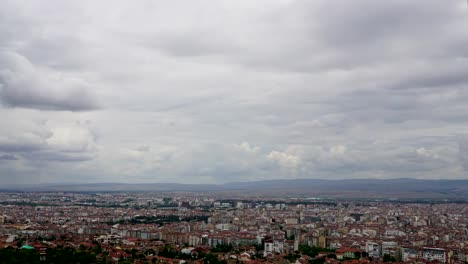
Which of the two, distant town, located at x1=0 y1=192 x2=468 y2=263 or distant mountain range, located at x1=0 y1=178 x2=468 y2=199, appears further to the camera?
distant mountain range, located at x1=0 y1=178 x2=468 y2=199

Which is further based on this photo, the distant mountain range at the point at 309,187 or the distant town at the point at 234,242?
the distant mountain range at the point at 309,187

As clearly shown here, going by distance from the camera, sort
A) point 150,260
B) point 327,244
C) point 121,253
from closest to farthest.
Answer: point 150,260, point 121,253, point 327,244

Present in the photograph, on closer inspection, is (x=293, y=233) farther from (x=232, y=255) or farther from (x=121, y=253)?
(x=121, y=253)

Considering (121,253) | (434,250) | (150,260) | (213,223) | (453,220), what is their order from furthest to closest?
(453,220) → (213,223) → (434,250) → (121,253) → (150,260)

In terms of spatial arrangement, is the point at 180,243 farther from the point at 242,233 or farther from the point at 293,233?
the point at 293,233

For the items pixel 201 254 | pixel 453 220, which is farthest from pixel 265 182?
pixel 201 254

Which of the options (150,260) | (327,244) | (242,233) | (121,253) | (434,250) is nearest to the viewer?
(150,260)

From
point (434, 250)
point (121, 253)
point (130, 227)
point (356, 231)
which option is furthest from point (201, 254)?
point (356, 231)

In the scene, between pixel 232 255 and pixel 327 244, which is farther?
pixel 327 244

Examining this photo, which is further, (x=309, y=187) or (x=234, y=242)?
(x=309, y=187)
